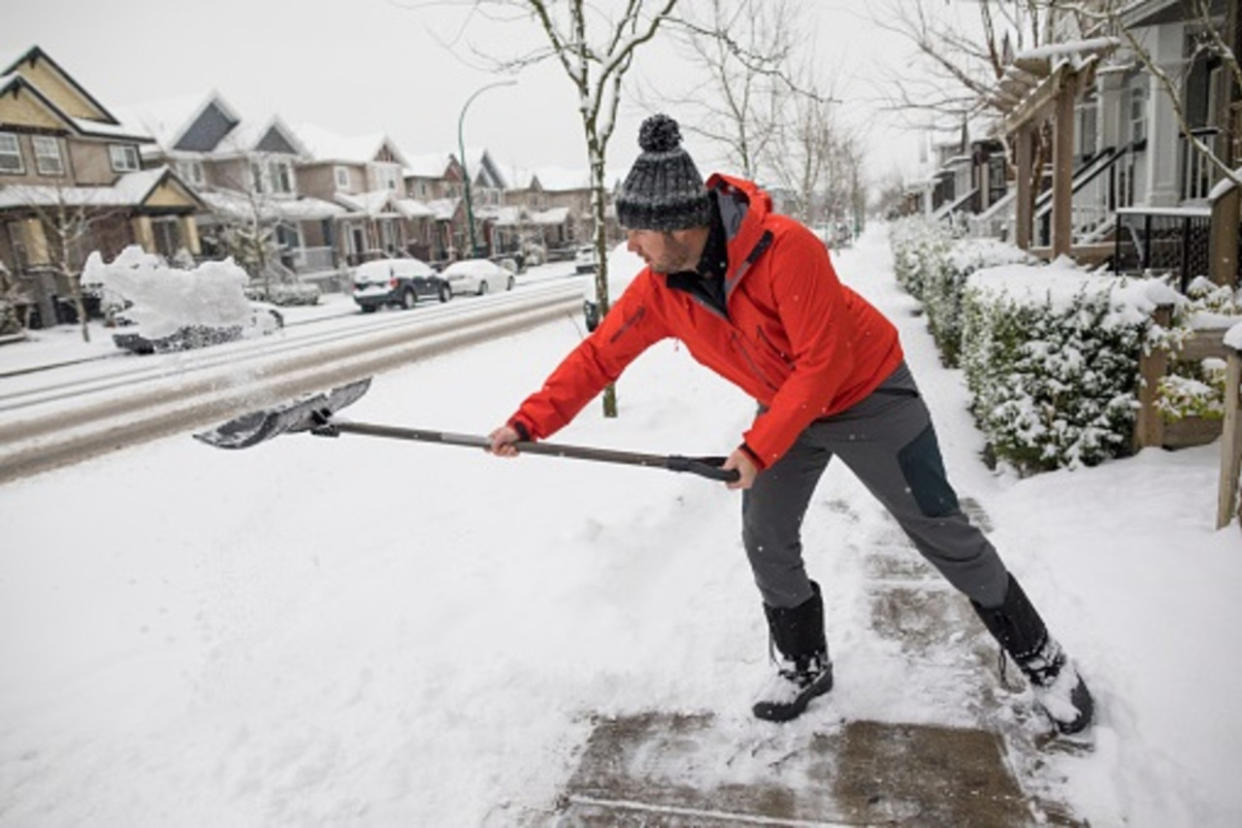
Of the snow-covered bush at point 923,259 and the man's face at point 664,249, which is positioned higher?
the man's face at point 664,249

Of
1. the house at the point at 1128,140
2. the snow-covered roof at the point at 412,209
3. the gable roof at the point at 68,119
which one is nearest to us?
the house at the point at 1128,140

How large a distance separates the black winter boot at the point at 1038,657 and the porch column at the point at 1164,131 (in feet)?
37.9

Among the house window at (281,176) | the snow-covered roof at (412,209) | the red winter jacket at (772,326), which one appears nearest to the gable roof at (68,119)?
the house window at (281,176)

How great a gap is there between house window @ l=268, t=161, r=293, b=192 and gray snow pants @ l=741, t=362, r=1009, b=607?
144 ft

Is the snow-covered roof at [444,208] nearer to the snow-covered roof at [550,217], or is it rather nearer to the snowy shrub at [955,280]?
the snow-covered roof at [550,217]

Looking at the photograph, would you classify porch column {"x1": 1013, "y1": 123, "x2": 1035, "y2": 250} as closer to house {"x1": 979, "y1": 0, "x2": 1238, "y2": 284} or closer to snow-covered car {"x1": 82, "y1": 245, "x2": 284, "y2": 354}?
house {"x1": 979, "y1": 0, "x2": 1238, "y2": 284}

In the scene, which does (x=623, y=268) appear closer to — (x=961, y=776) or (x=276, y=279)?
(x=961, y=776)

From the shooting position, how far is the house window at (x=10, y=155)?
26078 mm

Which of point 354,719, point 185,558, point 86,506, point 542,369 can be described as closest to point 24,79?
point 542,369

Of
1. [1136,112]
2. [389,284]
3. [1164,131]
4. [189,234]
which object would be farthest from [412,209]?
[1164,131]

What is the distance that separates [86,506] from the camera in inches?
270

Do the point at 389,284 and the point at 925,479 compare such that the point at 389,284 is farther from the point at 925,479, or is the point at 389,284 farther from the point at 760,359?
the point at 925,479

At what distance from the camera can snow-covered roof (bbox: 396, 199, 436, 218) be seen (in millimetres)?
49766

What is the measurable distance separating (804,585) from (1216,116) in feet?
39.5
